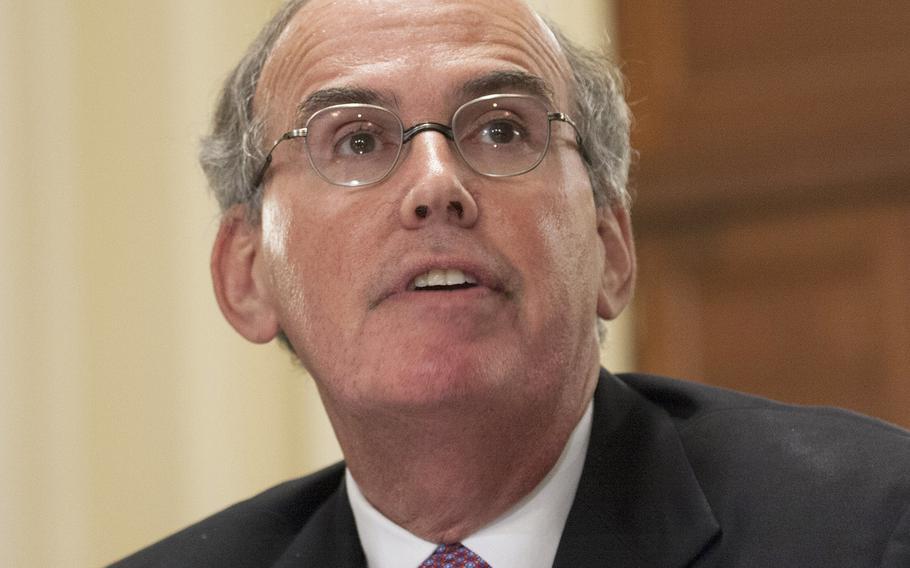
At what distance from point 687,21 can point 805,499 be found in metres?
1.87

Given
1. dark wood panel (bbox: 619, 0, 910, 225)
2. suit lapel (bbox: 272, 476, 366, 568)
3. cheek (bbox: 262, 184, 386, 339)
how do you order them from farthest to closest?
dark wood panel (bbox: 619, 0, 910, 225)
suit lapel (bbox: 272, 476, 366, 568)
cheek (bbox: 262, 184, 386, 339)

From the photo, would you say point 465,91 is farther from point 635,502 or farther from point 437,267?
point 635,502

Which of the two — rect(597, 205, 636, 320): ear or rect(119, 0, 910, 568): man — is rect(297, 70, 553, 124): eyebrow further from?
rect(597, 205, 636, 320): ear

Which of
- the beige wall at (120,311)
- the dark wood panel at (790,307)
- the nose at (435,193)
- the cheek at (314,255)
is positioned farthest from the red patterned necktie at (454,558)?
the dark wood panel at (790,307)

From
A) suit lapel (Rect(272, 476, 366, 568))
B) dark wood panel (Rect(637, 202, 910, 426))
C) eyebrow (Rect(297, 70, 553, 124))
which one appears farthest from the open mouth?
dark wood panel (Rect(637, 202, 910, 426))

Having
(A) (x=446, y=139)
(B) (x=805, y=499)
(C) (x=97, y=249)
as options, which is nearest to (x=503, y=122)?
(A) (x=446, y=139)

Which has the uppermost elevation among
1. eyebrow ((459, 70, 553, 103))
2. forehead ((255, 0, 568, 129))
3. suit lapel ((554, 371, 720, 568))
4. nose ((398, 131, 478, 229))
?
forehead ((255, 0, 568, 129))

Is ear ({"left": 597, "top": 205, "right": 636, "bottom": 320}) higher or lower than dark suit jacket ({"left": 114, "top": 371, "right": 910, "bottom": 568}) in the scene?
higher

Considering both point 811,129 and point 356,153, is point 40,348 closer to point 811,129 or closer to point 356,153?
point 356,153

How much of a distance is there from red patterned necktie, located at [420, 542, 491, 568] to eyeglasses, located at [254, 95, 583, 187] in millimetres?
541

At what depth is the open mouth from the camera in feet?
5.86

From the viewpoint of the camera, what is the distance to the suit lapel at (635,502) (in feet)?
5.92

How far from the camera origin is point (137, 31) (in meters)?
3.48

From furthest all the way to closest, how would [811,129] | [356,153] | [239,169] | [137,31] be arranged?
[137,31] → [811,129] → [239,169] → [356,153]
